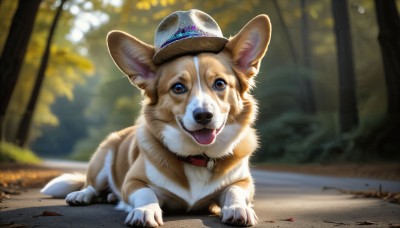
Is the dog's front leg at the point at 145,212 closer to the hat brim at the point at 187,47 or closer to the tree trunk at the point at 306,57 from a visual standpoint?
the hat brim at the point at 187,47

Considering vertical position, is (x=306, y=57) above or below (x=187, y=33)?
above

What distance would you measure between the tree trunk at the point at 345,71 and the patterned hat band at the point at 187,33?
Result: 7985mm

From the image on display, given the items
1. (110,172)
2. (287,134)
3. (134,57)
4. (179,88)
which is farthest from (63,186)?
(287,134)

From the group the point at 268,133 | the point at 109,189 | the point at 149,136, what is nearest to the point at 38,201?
the point at 109,189

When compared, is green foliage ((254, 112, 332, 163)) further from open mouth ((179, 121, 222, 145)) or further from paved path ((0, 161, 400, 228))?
open mouth ((179, 121, 222, 145))

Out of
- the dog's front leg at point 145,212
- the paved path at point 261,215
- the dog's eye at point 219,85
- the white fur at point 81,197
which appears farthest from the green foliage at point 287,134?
the dog's front leg at point 145,212

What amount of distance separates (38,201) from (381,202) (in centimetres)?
312

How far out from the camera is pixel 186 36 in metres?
3.42

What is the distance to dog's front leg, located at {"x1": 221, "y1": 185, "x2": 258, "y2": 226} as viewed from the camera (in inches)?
111

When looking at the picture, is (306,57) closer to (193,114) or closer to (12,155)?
(12,155)

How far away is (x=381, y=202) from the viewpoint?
14.1ft

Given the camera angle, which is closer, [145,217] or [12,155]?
[145,217]

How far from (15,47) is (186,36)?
214 inches

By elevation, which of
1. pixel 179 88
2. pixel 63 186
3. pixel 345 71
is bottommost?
pixel 63 186
